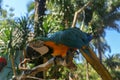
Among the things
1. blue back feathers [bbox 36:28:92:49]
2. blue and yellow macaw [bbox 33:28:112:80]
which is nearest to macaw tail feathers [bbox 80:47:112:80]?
blue and yellow macaw [bbox 33:28:112:80]

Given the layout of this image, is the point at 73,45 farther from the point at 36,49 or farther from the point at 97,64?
the point at 36,49

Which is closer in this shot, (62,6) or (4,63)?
(62,6)

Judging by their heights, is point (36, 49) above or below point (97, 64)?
above

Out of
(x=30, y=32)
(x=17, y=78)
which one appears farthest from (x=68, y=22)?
(x=17, y=78)

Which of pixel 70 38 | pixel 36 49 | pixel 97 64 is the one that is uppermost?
pixel 70 38

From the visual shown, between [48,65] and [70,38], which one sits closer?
[70,38]

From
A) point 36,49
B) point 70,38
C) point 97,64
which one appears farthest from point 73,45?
point 36,49

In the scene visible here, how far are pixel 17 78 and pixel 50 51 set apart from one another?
864mm

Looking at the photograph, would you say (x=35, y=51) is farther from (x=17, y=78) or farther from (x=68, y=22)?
(x=68, y=22)

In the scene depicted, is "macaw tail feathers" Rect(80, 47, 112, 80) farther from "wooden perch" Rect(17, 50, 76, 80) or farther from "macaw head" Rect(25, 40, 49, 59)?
"macaw head" Rect(25, 40, 49, 59)

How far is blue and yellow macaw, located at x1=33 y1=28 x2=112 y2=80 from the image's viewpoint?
527 cm

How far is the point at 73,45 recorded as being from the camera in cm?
536

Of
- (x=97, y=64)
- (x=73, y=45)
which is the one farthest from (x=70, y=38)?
(x=97, y=64)

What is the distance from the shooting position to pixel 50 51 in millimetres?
5465
